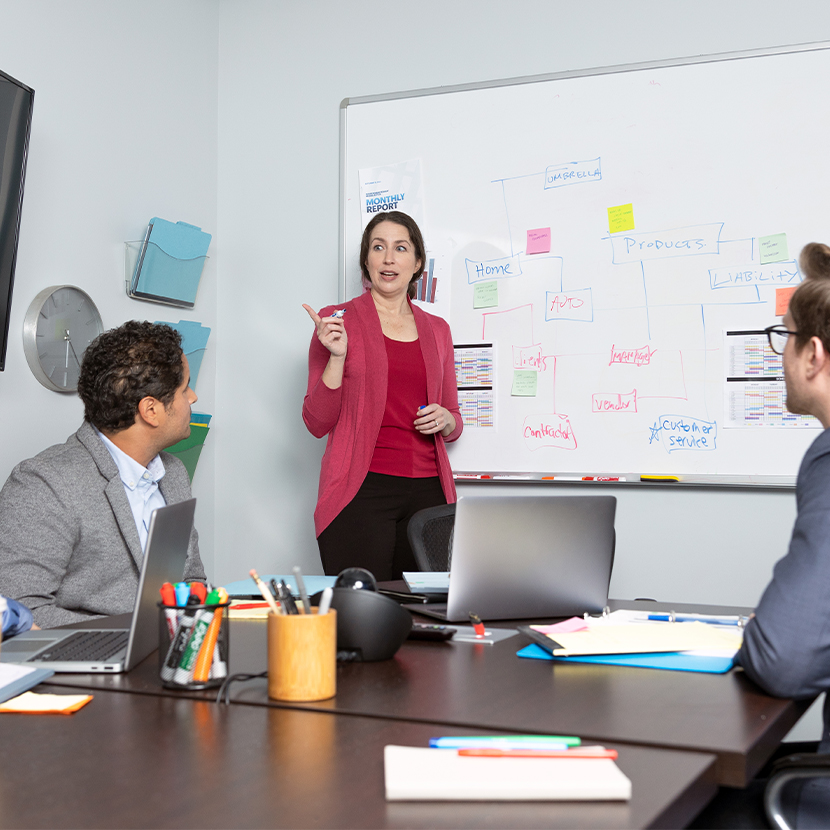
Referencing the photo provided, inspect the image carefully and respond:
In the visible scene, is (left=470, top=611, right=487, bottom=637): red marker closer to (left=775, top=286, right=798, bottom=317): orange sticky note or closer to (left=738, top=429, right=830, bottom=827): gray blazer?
(left=738, top=429, right=830, bottom=827): gray blazer

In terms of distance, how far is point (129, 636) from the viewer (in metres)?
1.25

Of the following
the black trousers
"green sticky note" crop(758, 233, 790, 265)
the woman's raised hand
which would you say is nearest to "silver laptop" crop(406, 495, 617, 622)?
the black trousers

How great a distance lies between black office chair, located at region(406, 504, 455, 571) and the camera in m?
2.35

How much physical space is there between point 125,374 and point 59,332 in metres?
1.05

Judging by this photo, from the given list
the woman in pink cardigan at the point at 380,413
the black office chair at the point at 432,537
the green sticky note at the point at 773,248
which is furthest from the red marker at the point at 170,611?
the green sticky note at the point at 773,248

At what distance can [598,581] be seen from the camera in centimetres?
162

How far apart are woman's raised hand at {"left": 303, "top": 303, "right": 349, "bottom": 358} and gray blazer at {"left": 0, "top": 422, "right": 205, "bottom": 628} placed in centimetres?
106

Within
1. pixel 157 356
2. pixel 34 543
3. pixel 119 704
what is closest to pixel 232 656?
pixel 119 704

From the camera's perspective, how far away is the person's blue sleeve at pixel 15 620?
1.40 m

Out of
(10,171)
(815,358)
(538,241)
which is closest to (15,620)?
(815,358)

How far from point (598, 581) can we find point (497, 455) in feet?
5.34

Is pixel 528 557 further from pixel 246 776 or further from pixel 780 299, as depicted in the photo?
pixel 780 299

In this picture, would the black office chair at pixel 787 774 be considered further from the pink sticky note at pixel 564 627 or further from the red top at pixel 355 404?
the red top at pixel 355 404

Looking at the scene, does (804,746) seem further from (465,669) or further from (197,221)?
(197,221)
